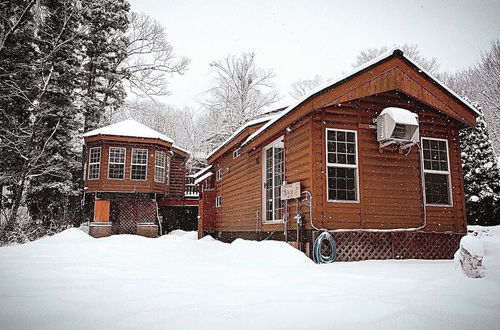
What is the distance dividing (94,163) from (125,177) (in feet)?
5.78

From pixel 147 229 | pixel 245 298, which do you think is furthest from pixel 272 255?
pixel 147 229

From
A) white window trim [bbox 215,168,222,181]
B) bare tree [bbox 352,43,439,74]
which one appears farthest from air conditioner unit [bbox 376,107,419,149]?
bare tree [bbox 352,43,439,74]

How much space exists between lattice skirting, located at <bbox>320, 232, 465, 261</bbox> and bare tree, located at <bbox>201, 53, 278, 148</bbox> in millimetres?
18986

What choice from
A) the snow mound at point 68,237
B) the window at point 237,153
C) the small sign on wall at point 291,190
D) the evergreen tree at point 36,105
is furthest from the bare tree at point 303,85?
the small sign on wall at point 291,190

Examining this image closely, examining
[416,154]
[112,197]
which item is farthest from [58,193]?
[416,154]

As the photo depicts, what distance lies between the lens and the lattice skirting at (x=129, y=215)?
62.0 ft

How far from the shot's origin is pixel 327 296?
3.82 m

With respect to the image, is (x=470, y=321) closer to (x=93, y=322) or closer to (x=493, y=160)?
(x=93, y=322)

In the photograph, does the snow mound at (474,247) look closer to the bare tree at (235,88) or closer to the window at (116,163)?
the window at (116,163)

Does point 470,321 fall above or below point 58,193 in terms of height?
below

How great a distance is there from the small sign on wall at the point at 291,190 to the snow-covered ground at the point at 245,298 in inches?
87.4

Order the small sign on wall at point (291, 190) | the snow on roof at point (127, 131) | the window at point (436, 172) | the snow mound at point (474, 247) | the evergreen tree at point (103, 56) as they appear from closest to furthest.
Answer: the snow mound at point (474, 247) → the small sign on wall at point (291, 190) → the window at point (436, 172) → the snow on roof at point (127, 131) → the evergreen tree at point (103, 56)

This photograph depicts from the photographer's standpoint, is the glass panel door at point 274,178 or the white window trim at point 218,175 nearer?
the glass panel door at point 274,178

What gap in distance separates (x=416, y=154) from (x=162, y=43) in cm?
2278
